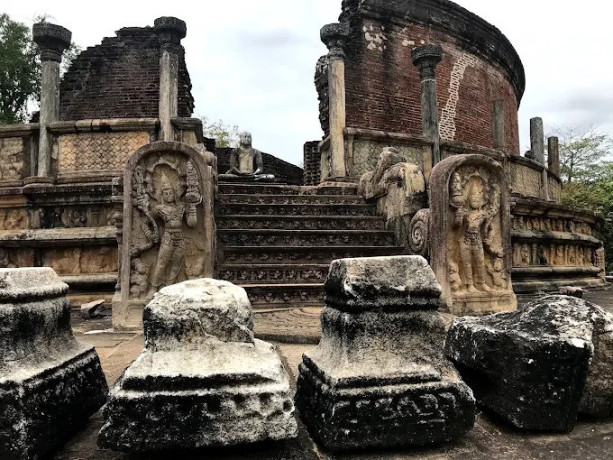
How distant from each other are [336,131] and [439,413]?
7.18 meters

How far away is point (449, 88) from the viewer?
54.7ft

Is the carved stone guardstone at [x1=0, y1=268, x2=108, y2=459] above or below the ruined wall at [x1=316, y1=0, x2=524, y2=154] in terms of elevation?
below

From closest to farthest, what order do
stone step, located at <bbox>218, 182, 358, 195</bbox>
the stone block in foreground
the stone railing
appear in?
the stone block in foreground < the stone railing < stone step, located at <bbox>218, 182, 358, 195</bbox>

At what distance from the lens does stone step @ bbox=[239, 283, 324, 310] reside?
4836 mm

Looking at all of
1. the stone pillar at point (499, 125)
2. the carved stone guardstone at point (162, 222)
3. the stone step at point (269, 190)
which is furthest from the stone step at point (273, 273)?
the stone pillar at point (499, 125)

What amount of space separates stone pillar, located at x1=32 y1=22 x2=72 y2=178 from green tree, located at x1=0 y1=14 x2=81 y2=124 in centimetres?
1629

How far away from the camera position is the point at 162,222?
4078 mm

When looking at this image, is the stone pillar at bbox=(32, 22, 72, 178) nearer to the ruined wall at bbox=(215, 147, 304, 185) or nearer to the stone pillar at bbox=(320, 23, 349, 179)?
the stone pillar at bbox=(320, 23, 349, 179)

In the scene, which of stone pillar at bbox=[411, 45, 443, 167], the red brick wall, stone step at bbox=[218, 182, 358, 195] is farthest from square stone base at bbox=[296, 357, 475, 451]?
the red brick wall

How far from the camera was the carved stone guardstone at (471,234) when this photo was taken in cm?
421

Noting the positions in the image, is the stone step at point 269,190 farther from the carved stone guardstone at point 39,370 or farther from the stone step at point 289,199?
the carved stone guardstone at point 39,370

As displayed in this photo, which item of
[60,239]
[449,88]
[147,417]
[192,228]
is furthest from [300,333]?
[449,88]

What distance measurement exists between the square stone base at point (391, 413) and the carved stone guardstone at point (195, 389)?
0.16 meters

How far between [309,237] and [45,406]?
178 inches
